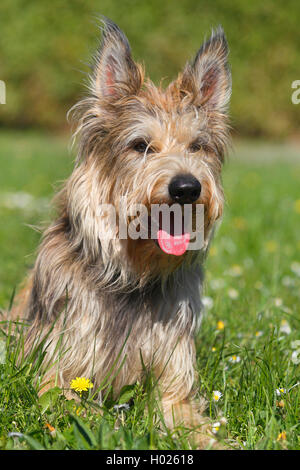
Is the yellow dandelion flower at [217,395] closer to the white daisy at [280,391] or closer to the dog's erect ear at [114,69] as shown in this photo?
the white daisy at [280,391]

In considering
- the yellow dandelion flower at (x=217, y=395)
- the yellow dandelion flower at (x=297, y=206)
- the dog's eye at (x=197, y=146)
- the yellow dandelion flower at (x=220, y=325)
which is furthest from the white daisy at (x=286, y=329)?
the yellow dandelion flower at (x=297, y=206)

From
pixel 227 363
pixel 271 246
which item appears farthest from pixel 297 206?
pixel 227 363

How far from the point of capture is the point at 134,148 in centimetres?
295

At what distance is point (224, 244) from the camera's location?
6180mm

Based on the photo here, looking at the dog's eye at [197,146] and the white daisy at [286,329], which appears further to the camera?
the white daisy at [286,329]

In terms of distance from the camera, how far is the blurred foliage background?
1811 centimetres

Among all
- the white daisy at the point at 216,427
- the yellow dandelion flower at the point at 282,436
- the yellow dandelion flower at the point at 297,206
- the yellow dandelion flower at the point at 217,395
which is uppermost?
the yellow dandelion flower at the point at 297,206

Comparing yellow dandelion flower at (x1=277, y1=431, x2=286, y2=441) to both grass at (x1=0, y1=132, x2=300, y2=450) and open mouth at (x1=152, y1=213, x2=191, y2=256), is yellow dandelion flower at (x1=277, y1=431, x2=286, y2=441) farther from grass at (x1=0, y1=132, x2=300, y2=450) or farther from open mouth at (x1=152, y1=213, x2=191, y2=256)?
open mouth at (x1=152, y1=213, x2=191, y2=256)

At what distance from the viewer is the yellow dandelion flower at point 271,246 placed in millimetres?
5941

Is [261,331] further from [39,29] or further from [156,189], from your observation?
[39,29]

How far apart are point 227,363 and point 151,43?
54.2ft

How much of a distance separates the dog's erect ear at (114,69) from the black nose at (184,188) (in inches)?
24.7

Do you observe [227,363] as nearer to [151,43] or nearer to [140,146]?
[140,146]

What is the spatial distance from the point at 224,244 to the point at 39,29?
1490 cm
